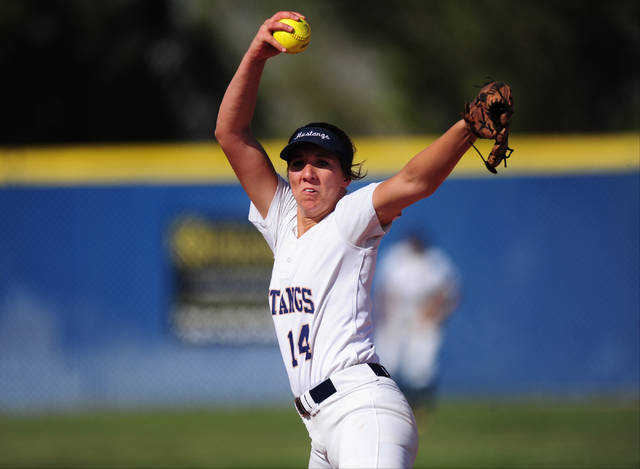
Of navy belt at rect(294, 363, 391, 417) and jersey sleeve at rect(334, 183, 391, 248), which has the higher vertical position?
jersey sleeve at rect(334, 183, 391, 248)

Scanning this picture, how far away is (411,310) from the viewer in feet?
35.0

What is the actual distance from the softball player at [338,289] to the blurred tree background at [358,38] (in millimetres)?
10853

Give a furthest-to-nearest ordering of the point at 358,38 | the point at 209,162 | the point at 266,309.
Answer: the point at 358,38 < the point at 209,162 < the point at 266,309

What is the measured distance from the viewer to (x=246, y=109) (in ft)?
13.2

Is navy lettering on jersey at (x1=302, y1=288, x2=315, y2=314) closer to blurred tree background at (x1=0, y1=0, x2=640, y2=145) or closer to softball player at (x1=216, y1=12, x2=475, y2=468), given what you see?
softball player at (x1=216, y1=12, x2=475, y2=468)

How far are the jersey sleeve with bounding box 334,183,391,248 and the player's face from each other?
0.10m

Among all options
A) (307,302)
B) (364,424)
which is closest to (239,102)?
(307,302)

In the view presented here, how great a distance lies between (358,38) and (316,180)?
1705 cm

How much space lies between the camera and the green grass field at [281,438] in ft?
26.3

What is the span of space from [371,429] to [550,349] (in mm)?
8626

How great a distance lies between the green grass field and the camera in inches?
316

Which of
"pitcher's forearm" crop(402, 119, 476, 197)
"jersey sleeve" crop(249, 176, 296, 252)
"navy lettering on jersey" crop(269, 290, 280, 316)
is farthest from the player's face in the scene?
"pitcher's forearm" crop(402, 119, 476, 197)

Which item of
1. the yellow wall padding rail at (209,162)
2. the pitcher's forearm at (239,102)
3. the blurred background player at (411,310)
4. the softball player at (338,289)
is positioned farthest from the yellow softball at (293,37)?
the yellow wall padding rail at (209,162)

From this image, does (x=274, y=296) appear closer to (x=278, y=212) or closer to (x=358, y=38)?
(x=278, y=212)
